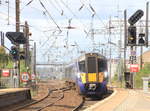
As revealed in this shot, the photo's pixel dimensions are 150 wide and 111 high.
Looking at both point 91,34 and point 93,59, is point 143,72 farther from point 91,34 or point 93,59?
point 93,59

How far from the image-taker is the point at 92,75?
2816 cm

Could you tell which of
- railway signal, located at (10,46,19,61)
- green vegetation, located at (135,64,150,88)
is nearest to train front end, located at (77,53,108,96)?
railway signal, located at (10,46,19,61)

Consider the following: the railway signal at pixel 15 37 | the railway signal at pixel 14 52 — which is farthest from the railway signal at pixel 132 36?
the railway signal at pixel 14 52

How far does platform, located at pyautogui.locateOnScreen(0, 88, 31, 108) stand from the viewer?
70.9 ft

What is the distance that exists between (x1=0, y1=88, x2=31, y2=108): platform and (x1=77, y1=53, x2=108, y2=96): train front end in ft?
13.0

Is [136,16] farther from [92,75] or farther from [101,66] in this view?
[101,66]

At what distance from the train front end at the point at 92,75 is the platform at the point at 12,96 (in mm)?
3971

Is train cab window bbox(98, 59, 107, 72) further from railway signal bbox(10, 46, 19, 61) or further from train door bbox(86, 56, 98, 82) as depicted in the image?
railway signal bbox(10, 46, 19, 61)

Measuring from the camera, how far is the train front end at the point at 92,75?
28047mm

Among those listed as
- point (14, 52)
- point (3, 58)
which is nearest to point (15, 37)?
point (14, 52)

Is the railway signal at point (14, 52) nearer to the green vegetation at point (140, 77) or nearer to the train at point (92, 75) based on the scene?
the train at point (92, 75)

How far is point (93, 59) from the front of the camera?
94.7ft

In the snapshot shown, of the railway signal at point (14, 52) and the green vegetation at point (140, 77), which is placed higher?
the railway signal at point (14, 52)

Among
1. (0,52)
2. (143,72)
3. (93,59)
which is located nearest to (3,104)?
(93,59)
